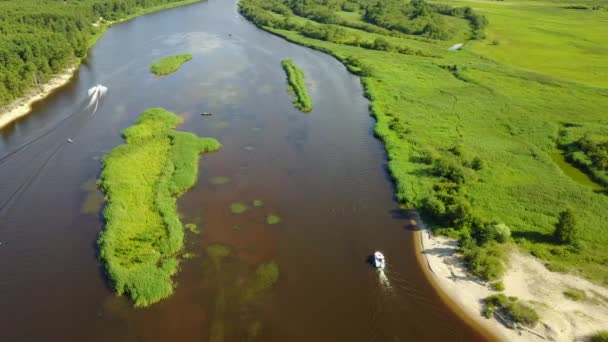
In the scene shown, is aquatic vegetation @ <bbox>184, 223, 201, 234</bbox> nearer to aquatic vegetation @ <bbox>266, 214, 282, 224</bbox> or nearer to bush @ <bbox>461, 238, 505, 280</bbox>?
aquatic vegetation @ <bbox>266, 214, 282, 224</bbox>

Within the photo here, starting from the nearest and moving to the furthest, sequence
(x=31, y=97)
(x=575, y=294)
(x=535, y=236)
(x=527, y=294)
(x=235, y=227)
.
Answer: (x=575, y=294), (x=527, y=294), (x=535, y=236), (x=235, y=227), (x=31, y=97)

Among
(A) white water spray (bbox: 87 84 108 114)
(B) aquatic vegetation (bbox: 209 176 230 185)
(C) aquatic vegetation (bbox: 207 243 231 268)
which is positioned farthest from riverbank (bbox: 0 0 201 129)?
(C) aquatic vegetation (bbox: 207 243 231 268)

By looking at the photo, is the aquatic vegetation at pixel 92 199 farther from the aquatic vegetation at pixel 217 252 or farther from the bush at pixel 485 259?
the bush at pixel 485 259

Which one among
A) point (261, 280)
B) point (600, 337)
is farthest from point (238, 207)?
point (600, 337)

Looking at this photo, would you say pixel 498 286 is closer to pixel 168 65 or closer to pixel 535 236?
pixel 535 236

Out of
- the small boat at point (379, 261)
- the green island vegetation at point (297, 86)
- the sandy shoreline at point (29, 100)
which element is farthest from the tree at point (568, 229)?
the sandy shoreline at point (29, 100)

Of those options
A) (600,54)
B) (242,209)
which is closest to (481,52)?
(600,54)
